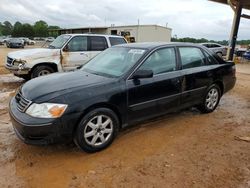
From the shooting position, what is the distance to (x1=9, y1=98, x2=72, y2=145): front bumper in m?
3.47

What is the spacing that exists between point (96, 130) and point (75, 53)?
18.6 feet

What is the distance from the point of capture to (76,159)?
379 centimetres

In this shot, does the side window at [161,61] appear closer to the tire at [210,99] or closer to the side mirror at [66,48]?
the tire at [210,99]

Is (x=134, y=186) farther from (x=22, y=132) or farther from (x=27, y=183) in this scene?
(x=22, y=132)

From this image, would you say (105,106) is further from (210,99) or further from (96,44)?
(96,44)

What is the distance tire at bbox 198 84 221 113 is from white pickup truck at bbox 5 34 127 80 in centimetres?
488

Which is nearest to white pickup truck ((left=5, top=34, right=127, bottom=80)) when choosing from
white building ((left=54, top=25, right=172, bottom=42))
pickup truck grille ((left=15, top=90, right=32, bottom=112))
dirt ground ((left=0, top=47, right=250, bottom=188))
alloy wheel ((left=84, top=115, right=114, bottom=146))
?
dirt ground ((left=0, top=47, right=250, bottom=188))

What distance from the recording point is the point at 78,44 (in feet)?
30.2

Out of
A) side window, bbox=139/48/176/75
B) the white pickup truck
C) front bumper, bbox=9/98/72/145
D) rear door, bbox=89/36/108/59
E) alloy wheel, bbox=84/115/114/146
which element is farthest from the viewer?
rear door, bbox=89/36/108/59

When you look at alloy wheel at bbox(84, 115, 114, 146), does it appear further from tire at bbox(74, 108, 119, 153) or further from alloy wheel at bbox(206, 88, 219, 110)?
alloy wheel at bbox(206, 88, 219, 110)

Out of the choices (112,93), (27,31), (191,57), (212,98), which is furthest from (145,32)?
(27,31)

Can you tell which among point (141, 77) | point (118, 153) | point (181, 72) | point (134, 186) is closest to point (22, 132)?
point (118, 153)

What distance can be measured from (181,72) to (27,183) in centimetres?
326

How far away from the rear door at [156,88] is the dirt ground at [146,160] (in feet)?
1.53
